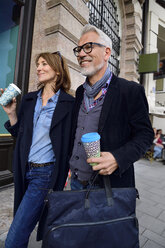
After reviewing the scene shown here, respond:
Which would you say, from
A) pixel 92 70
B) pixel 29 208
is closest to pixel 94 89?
pixel 92 70

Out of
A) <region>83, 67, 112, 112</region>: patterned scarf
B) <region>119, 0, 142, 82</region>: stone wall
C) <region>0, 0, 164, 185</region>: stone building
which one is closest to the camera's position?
<region>83, 67, 112, 112</region>: patterned scarf

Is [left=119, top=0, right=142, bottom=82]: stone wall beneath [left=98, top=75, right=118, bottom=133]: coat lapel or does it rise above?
above

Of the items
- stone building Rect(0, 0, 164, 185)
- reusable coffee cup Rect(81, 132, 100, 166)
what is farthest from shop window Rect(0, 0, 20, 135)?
reusable coffee cup Rect(81, 132, 100, 166)

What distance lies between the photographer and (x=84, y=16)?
400 centimetres

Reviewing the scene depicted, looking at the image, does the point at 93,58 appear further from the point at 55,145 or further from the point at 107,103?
the point at 55,145

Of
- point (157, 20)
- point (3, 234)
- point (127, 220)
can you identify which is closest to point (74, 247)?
point (127, 220)

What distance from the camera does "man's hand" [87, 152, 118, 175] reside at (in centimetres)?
90

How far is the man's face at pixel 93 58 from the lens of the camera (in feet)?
4.29

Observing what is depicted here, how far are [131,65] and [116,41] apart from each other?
146cm

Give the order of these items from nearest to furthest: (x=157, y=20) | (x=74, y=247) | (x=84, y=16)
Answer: (x=74, y=247) < (x=84, y=16) < (x=157, y=20)

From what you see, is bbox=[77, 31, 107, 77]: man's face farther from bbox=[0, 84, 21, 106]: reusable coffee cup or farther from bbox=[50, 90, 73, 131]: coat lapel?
bbox=[0, 84, 21, 106]: reusable coffee cup

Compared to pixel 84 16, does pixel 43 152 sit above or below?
below

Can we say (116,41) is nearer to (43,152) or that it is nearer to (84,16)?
(84,16)

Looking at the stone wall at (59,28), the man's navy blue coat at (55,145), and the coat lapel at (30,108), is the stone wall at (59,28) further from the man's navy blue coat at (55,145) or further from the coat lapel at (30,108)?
the man's navy blue coat at (55,145)
